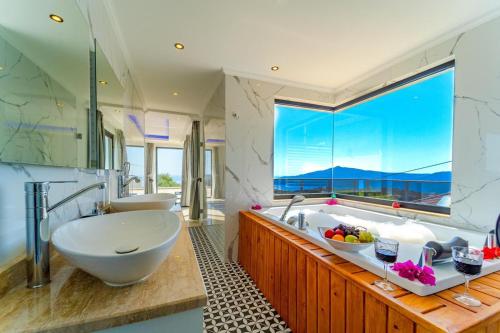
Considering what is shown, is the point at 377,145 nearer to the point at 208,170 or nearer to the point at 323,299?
the point at 323,299

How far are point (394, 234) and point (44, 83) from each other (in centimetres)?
301

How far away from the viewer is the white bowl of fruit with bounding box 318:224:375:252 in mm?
1269

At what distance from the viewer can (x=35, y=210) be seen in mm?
654

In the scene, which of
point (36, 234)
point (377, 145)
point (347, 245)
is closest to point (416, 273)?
point (347, 245)

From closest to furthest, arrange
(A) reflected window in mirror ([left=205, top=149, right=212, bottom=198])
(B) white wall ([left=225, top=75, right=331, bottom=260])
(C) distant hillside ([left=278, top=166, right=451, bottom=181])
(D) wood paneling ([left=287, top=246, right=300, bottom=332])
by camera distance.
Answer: (D) wood paneling ([left=287, top=246, right=300, bottom=332]), (C) distant hillside ([left=278, top=166, right=451, bottom=181]), (B) white wall ([left=225, top=75, right=331, bottom=260]), (A) reflected window in mirror ([left=205, top=149, right=212, bottom=198])

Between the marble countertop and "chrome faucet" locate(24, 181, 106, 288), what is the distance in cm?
4

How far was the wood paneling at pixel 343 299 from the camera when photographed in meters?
0.81

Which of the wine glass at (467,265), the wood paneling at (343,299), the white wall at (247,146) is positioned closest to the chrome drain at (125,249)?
the wood paneling at (343,299)

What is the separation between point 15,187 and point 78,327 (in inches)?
22.4

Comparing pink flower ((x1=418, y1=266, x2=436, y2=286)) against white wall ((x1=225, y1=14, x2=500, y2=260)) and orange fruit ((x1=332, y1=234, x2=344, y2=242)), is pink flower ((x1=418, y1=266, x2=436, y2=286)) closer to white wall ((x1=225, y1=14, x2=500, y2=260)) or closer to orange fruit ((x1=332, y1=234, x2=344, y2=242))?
orange fruit ((x1=332, y1=234, x2=344, y2=242))

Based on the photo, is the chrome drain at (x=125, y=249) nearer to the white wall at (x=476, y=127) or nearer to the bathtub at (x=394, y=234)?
the bathtub at (x=394, y=234)

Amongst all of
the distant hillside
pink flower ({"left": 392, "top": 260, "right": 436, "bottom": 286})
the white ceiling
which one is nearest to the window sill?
the distant hillside

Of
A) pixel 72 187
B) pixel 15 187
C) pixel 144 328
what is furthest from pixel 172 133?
pixel 144 328

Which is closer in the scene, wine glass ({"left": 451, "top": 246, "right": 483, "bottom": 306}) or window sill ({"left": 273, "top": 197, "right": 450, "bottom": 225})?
wine glass ({"left": 451, "top": 246, "right": 483, "bottom": 306})
